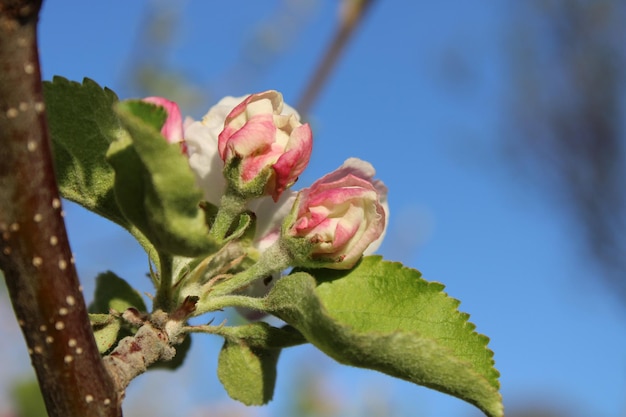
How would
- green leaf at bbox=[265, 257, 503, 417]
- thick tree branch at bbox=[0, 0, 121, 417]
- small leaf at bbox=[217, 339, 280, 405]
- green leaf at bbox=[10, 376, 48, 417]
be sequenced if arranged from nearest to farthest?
thick tree branch at bbox=[0, 0, 121, 417] < green leaf at bbox=[265, 257, 503, 417] < small leaf at bbox=[217, 339, 280, 405] < green leaf at bbox=[10, 376, 48, 417]

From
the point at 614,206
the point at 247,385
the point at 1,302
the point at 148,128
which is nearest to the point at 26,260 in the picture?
the point at 148,128

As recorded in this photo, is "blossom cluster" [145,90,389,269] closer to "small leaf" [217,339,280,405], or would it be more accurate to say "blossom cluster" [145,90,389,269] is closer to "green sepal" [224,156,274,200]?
"green sepal" [224,156,274,200]

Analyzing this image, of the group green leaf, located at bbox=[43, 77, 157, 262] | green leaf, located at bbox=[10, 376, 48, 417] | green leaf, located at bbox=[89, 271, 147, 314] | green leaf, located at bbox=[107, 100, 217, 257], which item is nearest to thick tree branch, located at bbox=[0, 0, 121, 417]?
green leaf, located at bbox=[107, 100, 217, 257]

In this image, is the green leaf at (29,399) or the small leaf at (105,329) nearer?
the small leaf at (105,329)

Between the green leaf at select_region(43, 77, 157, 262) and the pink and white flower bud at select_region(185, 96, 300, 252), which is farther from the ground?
the pink and white flower bud at select_region(185, 96, 300, 252)

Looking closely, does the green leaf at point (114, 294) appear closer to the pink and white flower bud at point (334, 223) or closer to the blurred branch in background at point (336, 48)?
the pink and white flower bud at point (334, 223)

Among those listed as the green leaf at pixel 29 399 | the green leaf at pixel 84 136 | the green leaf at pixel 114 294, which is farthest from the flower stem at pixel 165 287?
the green leaf at pixel 29 399

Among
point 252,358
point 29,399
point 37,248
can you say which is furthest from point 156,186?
point 29,399

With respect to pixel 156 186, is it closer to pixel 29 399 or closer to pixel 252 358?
pixel 252 358
